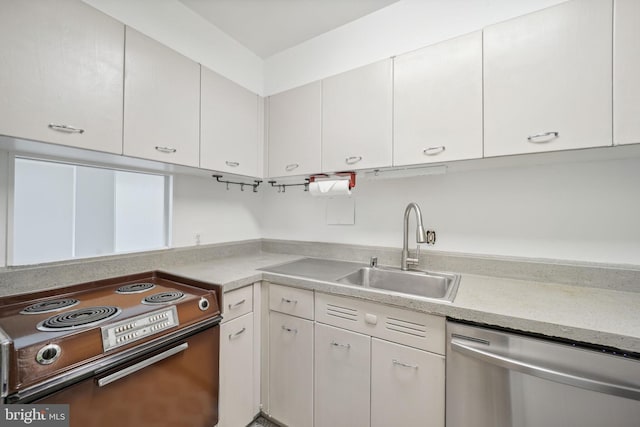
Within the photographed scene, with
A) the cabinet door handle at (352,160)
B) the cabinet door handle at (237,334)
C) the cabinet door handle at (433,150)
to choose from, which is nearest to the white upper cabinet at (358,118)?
the cabinet door handle at (352,160)

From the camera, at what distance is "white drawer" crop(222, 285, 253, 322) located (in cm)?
133

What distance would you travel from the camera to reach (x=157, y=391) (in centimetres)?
103

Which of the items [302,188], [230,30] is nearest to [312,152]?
[302,188]

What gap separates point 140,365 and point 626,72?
6.98 feet

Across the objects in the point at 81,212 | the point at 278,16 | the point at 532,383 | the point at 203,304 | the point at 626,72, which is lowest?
the point at 532,383

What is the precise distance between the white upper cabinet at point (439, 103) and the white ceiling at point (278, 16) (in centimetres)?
59

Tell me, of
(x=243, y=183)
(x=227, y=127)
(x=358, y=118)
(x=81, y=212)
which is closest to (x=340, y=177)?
(x=358, y=118)

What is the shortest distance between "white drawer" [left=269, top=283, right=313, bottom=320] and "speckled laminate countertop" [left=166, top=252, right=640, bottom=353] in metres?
0.04

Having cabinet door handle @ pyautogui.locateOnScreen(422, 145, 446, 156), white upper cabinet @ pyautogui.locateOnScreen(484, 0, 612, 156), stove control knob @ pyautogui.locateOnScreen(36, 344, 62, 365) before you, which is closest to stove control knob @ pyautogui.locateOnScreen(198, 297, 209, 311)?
stove control knob @ pyautogui.locateOnScreen(36, 344, 62, 365)

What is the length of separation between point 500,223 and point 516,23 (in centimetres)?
98

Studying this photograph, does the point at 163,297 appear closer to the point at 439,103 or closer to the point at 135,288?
the point at 135,288

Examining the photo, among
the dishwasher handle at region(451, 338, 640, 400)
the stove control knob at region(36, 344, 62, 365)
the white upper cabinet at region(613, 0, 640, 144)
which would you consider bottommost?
the dishwasher handle at region(451, 338, 640, 400)

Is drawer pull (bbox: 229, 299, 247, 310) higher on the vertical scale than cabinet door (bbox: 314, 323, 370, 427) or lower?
higher

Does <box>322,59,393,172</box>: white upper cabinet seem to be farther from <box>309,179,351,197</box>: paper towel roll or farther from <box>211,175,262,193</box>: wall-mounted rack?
<box>211,175,262,193</box>: wall-mounted rack
